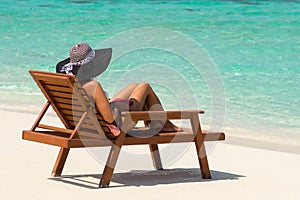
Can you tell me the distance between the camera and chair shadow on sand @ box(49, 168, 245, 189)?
6.03 m

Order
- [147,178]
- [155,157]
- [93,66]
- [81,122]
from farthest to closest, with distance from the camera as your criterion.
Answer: [155,157]
[147,178]
[93,66]
[81,122]

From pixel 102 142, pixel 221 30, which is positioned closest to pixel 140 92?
pixel 102 142

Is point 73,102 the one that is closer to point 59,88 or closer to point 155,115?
point 59,88

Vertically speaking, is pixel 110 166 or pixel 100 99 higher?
pixel 100 99

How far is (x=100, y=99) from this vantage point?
5.75m

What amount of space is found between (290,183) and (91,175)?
1.48 metres

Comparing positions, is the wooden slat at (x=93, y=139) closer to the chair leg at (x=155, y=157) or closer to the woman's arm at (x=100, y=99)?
the woman's arm at (x=100, y=99)

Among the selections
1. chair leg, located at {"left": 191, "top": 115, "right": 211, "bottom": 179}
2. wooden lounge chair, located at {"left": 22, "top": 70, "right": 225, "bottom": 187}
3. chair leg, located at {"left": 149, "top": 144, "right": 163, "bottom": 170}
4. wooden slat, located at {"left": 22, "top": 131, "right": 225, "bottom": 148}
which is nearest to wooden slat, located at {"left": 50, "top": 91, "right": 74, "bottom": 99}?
wooden lounge chair, located at {"left": 22, "top": 70, "right": 225, "bottom": 187}

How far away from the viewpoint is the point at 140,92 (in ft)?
20.4

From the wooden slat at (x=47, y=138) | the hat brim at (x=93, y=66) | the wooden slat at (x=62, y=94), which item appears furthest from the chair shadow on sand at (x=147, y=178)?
the hat brim at (x=93, y=66)

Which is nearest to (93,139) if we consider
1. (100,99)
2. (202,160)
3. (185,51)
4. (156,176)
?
(100,99)

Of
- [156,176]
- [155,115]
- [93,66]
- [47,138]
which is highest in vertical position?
[93,66]

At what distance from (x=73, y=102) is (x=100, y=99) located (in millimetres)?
187

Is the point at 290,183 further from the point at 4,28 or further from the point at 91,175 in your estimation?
the point at 4,28
